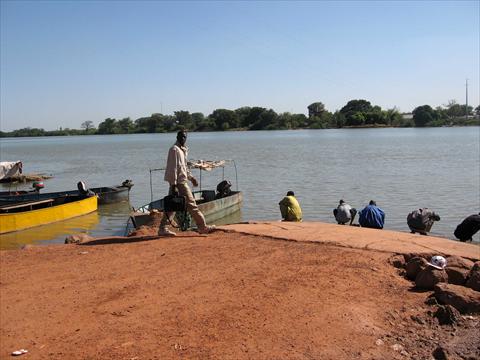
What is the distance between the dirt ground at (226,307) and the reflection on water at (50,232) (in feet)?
28.3

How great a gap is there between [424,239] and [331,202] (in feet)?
42.4

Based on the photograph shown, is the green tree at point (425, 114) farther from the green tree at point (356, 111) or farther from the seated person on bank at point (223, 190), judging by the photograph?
the seated person on bank at point (223, 190)

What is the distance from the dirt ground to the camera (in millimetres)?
4742

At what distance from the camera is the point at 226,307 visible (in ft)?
18.2

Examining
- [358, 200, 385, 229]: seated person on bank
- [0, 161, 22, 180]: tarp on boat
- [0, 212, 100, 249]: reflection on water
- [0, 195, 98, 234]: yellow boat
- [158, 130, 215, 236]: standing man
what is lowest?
[0, 212, 100, 249]: reflection on water

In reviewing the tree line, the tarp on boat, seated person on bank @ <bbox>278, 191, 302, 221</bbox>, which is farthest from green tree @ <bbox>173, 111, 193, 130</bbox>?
seated person on bank @ <bbox>278, 191, 302, 221</bbox>

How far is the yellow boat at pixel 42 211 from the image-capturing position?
16750 millimetres

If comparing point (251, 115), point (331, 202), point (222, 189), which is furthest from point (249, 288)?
point (251, 115)

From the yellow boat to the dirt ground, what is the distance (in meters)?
9.73

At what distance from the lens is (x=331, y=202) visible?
21000mm

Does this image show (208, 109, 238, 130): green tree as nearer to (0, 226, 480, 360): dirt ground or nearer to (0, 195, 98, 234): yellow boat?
(0, 195, 98, 234): yellow boat

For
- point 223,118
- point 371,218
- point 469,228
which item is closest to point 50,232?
point 371,218

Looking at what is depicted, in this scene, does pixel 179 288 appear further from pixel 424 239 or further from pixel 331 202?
pixel 331 202

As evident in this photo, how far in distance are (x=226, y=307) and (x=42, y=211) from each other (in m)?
13.9
